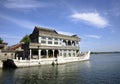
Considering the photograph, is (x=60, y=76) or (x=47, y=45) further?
(x=47, y=45)

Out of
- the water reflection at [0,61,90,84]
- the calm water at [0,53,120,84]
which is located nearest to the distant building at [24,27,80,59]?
the calm water at [0,53,120,84]

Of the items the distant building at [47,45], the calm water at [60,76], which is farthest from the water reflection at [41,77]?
the distant building at [47,45]

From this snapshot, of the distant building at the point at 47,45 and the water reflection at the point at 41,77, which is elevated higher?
the distant building at the point at 47,45

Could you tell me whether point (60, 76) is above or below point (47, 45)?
below

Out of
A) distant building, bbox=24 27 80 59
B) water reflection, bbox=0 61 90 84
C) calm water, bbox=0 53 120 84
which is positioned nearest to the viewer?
calm water, bbox=0 53 120 84

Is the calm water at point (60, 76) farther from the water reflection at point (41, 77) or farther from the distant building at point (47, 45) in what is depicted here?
the distant building at point (47, 45)

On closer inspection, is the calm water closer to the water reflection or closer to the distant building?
the water reflection

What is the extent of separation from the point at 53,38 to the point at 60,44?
4.71m

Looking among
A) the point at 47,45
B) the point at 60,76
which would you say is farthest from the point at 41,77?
the point at 47,45

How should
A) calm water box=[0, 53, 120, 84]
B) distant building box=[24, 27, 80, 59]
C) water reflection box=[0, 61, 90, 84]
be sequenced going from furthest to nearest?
distant building box=[24, 27, 80, 59] → water reflection box=[0, 61, 90, 84] → calm water box=[0, 53, 120, 84]

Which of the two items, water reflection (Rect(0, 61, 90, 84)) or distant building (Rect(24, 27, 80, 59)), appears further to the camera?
distant building (Rect(24, 27, 80, 59))

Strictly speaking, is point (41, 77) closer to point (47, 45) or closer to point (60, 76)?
point (60, 76)

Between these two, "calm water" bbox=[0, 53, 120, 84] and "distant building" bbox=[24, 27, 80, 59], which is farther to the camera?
"distant building" bbox=[24, 27, 80, 59]

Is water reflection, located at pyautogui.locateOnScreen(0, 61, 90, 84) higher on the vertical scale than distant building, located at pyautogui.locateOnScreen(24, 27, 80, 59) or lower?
lower
